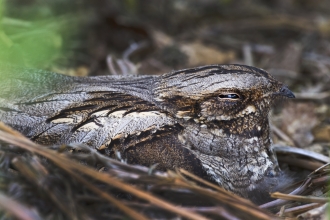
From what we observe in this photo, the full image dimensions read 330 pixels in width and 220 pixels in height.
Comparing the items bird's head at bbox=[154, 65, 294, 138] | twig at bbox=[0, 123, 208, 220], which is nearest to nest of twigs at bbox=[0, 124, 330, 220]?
twig at bbox=[0, 123, 208, 220]

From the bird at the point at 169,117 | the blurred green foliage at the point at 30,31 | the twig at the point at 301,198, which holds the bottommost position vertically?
the twig at the point at 301,198

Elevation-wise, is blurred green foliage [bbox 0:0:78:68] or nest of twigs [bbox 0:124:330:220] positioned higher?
blurred green foliage [bbox 0:0:78:68]

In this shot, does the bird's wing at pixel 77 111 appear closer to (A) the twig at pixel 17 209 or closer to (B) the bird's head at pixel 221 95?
(B) the bird's head at pixel 221 95

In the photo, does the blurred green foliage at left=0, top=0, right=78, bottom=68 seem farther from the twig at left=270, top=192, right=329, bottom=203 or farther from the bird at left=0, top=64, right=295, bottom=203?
the twig at left=270, top=192, right=329, bottom=203

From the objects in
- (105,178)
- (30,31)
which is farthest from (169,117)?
(30,31)

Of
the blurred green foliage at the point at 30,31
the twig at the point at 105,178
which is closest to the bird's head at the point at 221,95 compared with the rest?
the twig at the point at 105,178
